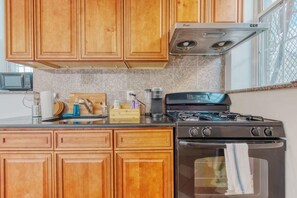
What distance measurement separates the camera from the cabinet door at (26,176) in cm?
150

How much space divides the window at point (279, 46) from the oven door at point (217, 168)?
611 millimetres

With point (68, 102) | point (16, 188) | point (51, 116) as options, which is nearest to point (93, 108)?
point (68, 102)

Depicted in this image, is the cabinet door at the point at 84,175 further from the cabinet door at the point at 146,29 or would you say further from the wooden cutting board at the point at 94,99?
the cabinet door at the point at 146,29

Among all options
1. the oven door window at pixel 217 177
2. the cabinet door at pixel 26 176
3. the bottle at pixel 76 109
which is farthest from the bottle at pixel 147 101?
the cabinet door at pixel 26 176

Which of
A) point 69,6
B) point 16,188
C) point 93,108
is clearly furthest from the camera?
point 93,108

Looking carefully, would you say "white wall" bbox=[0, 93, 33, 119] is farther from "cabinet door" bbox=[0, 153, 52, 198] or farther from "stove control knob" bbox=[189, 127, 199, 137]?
"stove control knob" bbox=[189, 127, 199, 137]

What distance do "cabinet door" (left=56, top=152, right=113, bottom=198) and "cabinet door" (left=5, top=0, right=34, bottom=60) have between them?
968mm

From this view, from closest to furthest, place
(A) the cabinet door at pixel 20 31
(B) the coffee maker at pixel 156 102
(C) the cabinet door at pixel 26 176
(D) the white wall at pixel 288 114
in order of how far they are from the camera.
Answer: (D) the white wall at pixel 288 114, (C) the cabinet door at pixel 26 176, (A) the cabinet door at pixel 20 31, (B) the coffee maker at pixel 156 102

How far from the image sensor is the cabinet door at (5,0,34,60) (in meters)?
1.81

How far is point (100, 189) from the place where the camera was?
59.4 inches

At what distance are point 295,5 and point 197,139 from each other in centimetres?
126

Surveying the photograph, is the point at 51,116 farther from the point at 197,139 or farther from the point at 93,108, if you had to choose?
the point at 197,139

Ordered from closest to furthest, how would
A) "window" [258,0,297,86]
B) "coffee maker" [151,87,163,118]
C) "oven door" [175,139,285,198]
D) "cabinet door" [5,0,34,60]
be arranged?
"oven door" [175,139,285,198] < "window" [258,0,297,86] < "cabinet door" [5,0,34,60] < "coffee maker" [151,87,163,118]

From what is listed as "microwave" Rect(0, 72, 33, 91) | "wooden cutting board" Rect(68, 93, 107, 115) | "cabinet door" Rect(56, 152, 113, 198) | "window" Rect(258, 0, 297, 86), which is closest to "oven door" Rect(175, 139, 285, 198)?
"cabinet door" Rect(56, 152, 113, 198)
